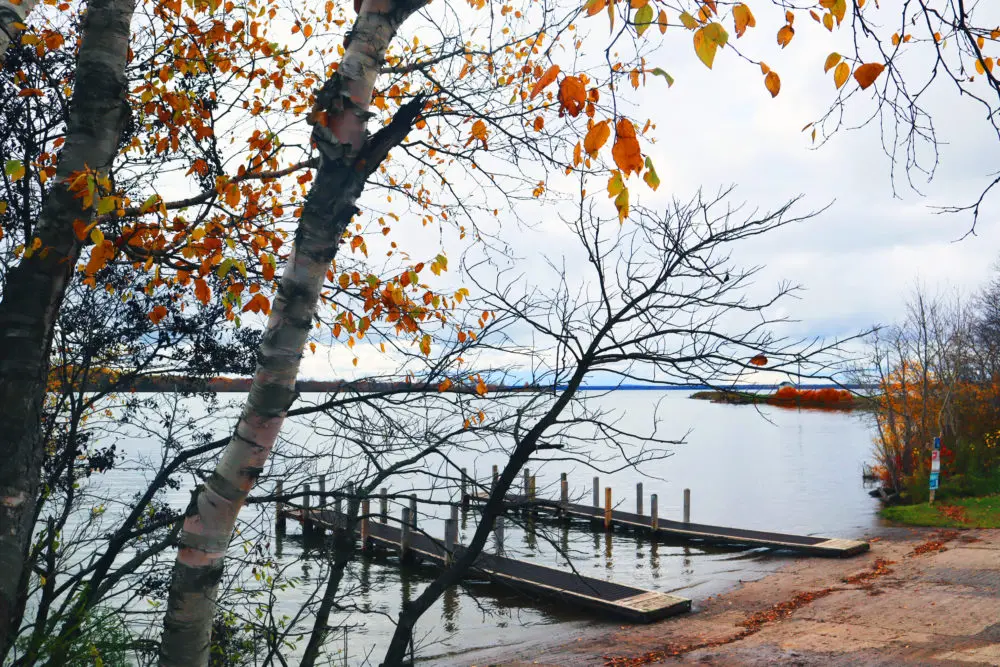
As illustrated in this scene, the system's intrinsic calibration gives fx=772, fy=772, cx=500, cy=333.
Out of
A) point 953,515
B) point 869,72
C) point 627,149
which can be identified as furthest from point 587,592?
point 627,149

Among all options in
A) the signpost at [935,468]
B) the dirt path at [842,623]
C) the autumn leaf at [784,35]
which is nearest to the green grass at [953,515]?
the signpost at [935,468]

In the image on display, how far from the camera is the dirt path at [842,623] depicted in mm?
10359

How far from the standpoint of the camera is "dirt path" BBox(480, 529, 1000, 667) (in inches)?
408

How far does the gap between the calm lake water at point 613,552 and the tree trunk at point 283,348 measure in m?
2.52

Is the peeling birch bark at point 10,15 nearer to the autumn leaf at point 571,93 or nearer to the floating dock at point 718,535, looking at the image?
the autumn leaf at point 571,93

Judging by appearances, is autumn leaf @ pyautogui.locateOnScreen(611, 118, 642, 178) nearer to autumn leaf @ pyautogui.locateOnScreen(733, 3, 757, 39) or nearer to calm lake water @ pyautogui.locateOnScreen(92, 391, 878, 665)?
autumn leaf @ pyautogui.locateOnScreen(733, 3, 757, 39)

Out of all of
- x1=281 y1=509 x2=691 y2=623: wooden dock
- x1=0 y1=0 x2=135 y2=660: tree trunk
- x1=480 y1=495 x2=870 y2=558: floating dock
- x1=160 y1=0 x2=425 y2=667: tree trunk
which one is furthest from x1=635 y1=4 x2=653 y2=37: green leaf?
x1=480 y1=495 x2=870 y2=558: floating dock

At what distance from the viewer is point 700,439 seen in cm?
9519

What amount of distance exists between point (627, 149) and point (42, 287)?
111 inches

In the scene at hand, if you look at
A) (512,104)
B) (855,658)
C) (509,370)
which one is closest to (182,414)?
(509,370)

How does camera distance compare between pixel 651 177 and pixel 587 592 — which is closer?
pixel 651 177

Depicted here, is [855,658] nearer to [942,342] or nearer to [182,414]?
[182,414]

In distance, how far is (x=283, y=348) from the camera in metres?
3.22

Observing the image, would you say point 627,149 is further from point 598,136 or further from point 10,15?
point 10,15
